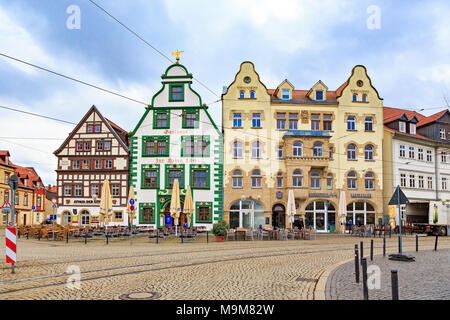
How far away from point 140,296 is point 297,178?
2820 centimetres

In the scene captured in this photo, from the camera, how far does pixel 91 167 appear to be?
36.4m

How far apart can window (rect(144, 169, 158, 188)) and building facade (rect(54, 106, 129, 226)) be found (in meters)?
1.92

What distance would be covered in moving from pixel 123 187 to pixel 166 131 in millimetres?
6361

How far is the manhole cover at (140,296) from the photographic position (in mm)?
7881

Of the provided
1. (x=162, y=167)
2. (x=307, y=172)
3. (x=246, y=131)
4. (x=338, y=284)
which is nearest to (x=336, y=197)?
(x=307, y=172)

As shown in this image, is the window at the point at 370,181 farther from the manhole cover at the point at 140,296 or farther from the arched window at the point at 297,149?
the manhole cover at the point at 140,296

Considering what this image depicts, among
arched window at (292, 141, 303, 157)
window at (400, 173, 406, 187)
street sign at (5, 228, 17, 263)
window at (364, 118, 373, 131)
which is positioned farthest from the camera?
window at (400, 173, 406, 187)

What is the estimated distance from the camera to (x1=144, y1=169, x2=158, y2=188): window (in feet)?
115

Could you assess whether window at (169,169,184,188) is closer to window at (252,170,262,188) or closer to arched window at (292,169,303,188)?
window at (252,170,262,188)

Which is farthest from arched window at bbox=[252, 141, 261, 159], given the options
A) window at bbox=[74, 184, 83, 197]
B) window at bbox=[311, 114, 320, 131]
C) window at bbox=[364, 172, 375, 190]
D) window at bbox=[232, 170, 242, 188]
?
window at bbox=[74, 184, 83, 197]

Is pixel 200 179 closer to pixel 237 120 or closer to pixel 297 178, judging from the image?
pixel 237 120

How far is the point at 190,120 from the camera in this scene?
35500 millimetres

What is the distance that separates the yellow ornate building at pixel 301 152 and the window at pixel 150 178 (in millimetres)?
6149

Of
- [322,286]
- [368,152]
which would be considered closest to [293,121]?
[368,152]
